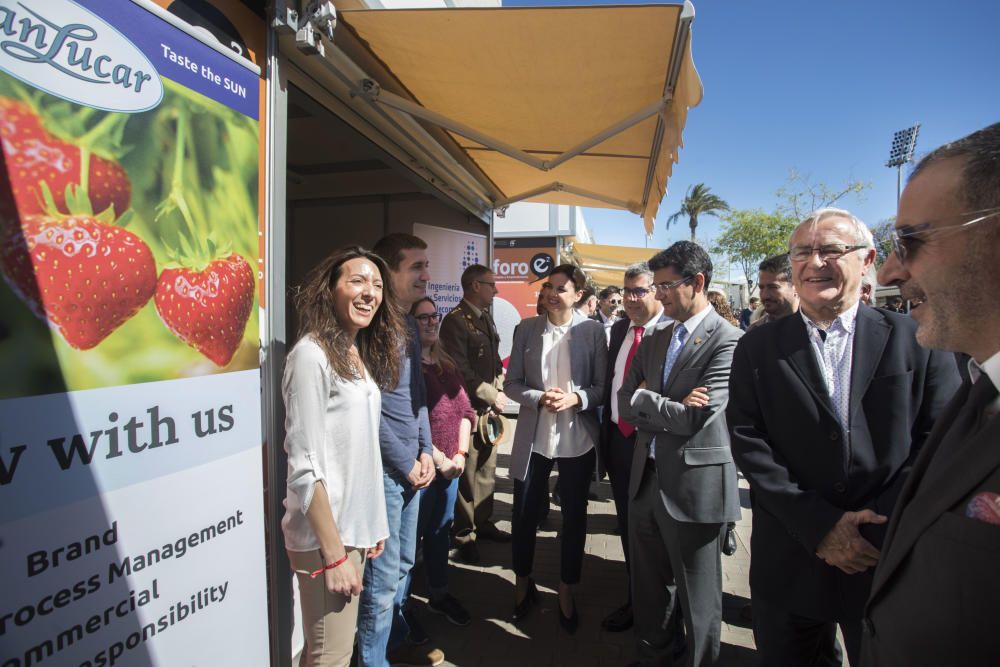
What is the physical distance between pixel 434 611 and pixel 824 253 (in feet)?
9.44

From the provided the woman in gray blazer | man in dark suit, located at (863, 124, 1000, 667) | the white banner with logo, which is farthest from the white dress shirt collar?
the white banner with logo

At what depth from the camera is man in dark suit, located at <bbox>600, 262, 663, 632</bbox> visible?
9.75 feet

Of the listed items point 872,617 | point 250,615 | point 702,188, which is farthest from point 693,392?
point 702,188

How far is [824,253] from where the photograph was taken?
1708 millimetres

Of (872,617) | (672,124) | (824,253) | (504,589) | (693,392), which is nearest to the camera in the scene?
(872,617)

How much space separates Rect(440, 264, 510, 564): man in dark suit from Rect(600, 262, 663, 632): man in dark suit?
0.83 m

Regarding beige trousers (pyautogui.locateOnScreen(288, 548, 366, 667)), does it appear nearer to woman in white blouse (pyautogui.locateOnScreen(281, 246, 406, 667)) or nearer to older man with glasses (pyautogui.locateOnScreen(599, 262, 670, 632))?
woman in white blouse (pyautogui.locateOnScreen(281, 246, 406, 667))

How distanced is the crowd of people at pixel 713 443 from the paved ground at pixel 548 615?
0.10 meters

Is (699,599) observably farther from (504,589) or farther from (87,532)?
(87,532)

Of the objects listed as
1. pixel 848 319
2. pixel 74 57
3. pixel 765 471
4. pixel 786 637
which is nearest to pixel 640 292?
pixel 848 319

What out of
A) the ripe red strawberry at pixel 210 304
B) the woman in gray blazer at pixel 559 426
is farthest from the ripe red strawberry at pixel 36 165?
the woman in gray blazer at pixel 559 426

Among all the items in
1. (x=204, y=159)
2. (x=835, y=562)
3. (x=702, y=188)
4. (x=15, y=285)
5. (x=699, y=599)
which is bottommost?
(x=699, y=599)

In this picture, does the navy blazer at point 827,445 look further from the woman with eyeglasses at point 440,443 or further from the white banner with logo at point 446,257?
the white banner with logo at point 446,257

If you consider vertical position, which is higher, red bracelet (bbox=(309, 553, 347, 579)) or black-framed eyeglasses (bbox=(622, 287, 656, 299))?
black-framed eyeglasses (bbox=(622, 287, 656, 299))
